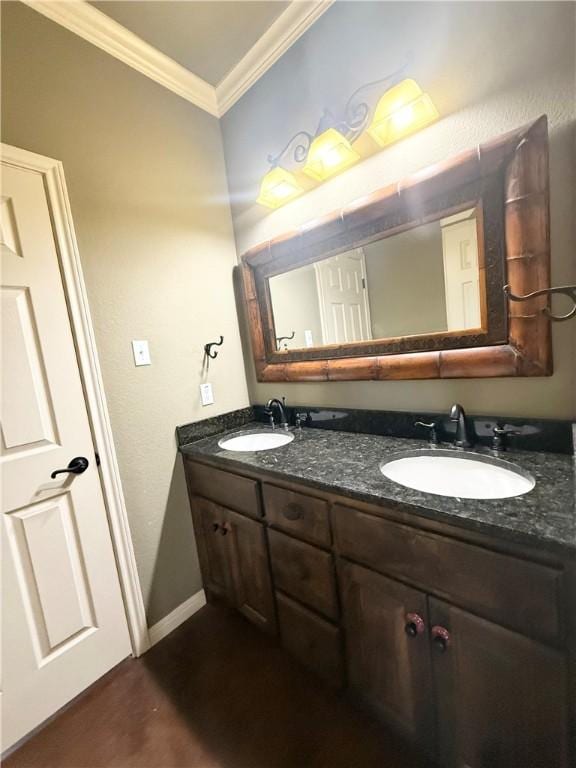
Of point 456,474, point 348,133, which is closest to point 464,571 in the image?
point 456,474

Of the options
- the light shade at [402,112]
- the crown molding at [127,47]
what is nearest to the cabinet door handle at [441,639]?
the light shade at [402,112]

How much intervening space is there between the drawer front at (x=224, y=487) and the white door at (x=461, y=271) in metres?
0.98

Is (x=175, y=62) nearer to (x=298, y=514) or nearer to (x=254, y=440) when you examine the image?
(x=254, y=440)

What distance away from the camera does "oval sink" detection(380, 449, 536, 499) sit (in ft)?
3.17

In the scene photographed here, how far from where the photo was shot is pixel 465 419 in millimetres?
1150

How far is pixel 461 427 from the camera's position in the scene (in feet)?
3.75

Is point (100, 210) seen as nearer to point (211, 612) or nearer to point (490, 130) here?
point (490, 130)

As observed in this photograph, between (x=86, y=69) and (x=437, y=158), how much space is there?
4.74 feet

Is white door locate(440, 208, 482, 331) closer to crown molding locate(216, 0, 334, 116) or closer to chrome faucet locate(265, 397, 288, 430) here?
chrome faucet locate(265, 397, 288, 430)

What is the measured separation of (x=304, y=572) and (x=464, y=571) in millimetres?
573

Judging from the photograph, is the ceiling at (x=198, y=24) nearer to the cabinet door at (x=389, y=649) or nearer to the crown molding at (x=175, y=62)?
the crown molding at (x=175, y=62)

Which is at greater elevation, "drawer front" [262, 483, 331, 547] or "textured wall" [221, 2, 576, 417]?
"textured wall" [221, 2, 576, 417]

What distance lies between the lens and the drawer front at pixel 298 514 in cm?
105

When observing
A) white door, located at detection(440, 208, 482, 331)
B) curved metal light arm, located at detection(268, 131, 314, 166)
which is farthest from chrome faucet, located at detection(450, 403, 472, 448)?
curved metal light arm, located at detection(268, 131, 314, 166)
